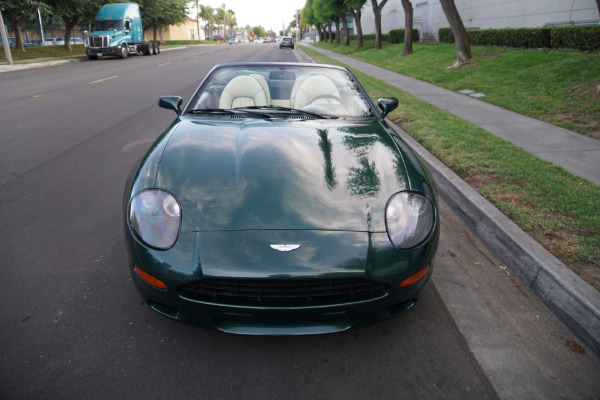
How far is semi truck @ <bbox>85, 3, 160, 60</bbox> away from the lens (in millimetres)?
25500

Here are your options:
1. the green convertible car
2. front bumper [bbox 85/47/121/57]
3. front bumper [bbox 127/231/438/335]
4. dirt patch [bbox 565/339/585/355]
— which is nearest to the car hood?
the green convertible car

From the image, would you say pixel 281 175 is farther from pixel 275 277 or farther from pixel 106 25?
pixel 106 25

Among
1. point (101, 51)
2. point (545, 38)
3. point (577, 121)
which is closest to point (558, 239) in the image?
point (577, 121)

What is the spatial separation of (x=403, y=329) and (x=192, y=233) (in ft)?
4.32

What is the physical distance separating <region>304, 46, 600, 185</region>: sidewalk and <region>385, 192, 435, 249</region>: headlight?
3.26 meters

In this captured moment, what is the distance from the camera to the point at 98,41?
2534cm

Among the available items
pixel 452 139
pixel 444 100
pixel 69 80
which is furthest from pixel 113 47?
pixel 452 139

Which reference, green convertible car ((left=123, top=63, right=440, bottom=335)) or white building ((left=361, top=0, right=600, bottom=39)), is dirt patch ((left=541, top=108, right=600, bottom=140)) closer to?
green convertible car ((left=123, top=63, right=440, bottom=335))

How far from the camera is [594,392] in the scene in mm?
1946

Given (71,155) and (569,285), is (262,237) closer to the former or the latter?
(569,285)

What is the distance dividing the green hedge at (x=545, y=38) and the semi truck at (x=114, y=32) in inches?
853

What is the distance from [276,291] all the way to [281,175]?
74cm

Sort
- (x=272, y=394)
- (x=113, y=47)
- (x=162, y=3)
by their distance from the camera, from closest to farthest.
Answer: (x=272, y=394)
(x=113, y=47)
(x=162, y=3)

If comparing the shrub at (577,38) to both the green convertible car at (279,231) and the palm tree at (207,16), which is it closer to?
the green convertible car at (279,231)
